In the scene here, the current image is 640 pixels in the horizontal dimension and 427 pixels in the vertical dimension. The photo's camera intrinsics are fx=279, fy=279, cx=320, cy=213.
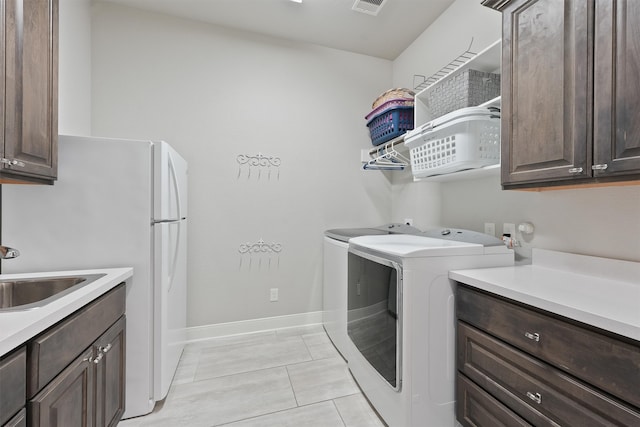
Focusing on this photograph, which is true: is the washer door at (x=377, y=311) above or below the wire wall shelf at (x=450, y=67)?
below

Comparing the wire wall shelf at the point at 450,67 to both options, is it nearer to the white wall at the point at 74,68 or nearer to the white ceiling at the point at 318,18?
the white ceiling at the point at 318,18

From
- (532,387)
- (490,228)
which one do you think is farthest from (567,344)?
(490,228)

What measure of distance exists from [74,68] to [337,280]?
7.96 feet

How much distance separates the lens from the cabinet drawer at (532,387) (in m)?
0.81

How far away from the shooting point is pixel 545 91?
119 cm

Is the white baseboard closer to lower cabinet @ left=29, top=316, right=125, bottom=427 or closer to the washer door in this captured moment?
the washer door

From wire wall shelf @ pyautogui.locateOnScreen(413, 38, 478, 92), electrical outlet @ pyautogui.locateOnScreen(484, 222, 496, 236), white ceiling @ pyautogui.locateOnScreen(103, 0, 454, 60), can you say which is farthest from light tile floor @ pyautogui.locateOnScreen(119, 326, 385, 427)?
white ceiling @ pyautogui.locateOnScreen(103, 0, 454, 60)

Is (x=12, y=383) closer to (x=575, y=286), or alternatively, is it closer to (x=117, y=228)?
(x=117, y=228)

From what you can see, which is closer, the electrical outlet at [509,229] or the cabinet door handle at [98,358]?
the cabinet door handle at [98,358]

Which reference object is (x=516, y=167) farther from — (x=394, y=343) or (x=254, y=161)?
(x=254, y=161)

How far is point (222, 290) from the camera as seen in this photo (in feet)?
8.26

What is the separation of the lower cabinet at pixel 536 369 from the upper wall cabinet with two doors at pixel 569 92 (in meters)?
0.58

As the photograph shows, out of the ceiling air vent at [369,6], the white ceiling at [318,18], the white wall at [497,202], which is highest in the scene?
the white ceiling at [318,18]

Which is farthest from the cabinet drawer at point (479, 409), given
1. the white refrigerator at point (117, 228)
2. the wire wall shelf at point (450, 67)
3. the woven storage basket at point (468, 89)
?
the wire wall shelf at point (450, 67)
